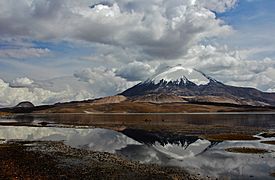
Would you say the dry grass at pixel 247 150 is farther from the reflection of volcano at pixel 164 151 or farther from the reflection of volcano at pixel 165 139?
the reflection of volcano at pixel 165 139

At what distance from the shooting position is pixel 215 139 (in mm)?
71188

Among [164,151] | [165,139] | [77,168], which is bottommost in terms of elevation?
[164,151]

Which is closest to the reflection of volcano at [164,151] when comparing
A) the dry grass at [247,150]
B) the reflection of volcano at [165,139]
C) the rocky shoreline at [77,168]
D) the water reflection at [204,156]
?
the water reflection at [204,156]

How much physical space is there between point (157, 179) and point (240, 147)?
1142 inches

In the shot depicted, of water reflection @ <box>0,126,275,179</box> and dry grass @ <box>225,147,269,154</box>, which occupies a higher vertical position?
dry grass @ <box>225,147,269,154</box>

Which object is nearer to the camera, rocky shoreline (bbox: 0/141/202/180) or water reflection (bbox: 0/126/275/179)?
rocky shoreline (bbox: 0/141/202/180)

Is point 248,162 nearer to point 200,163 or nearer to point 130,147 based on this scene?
point 200,163

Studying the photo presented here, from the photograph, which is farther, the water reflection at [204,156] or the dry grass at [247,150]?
the dry grass at [247,150]

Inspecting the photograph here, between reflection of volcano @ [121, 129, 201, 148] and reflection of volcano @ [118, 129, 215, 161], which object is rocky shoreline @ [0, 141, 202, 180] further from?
reflection of volcano @ [121, 129, 201, 148]

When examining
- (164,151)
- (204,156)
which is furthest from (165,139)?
(204,156)

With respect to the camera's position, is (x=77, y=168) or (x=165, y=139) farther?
(x=165, y=139)

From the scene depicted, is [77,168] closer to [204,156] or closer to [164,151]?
[204,156]

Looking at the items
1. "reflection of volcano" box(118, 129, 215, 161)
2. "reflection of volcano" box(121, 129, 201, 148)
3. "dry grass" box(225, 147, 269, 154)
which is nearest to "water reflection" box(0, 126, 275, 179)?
"reflection of volcano" box(118, 129, 215, 161)

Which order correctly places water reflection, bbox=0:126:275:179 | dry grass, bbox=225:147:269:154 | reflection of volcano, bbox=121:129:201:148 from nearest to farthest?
water reflection, bbox=0:126:275:179 < dry grass, bbox=225:147:269:154 < reflection of volcano, bbox=121:129:201:148
